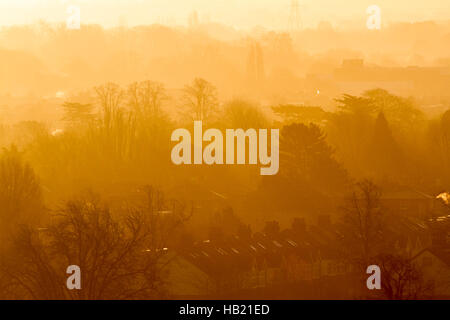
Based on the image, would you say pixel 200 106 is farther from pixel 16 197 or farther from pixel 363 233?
pixel 363 233

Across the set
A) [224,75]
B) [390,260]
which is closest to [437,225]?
[390,260]

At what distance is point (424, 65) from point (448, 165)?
45.3m

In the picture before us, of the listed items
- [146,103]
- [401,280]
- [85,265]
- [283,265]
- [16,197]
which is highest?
[146,103]

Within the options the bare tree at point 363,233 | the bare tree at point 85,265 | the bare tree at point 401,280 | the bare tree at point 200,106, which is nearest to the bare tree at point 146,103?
the bare tree at point 200,106

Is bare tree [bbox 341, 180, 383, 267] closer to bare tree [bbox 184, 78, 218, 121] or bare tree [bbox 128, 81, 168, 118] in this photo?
bare tree [bbox 128, 81, 168, 118]

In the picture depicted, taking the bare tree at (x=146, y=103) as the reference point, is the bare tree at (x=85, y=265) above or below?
below

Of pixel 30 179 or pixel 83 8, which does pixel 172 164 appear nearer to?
pixel 30 179

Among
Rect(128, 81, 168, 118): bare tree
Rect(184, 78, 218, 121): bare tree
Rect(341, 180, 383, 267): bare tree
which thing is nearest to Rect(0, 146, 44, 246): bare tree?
Rect(341, 180, 383, 267): bare tree

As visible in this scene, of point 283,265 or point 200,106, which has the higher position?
point 200,106

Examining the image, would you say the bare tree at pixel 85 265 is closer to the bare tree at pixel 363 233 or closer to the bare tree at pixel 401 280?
the bare tree at pixel 401 280

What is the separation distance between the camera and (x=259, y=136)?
3819 centimetres

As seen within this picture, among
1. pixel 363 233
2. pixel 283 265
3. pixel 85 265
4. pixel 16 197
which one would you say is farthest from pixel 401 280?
pixel 16 197

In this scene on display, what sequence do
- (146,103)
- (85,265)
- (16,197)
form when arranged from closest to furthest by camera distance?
(85,265) → (16,197) → (146,103)
